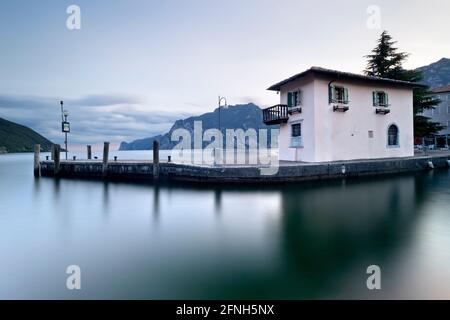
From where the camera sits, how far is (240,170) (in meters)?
14.0

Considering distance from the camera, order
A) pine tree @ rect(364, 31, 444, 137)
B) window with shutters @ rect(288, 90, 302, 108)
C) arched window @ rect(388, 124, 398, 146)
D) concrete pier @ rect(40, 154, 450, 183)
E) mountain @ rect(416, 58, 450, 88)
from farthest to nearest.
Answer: mountain @ rect(416, 58, 450, 88) < pine tree @ rect(364, 31, 444, 137) < arched window @ rect(388, 124, 398, 146) < window with shutters @ rect(288, 90, 302, 108) < concrete pier @ rect(40, 154, 450, 183)

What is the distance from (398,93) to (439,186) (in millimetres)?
8862

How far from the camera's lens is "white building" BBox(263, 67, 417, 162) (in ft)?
54.8

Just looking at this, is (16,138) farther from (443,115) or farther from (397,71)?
(443,115)

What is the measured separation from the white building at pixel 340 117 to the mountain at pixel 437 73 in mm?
109825

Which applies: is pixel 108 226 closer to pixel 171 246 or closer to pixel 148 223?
pixel 148 223

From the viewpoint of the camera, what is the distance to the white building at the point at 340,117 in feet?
54.8

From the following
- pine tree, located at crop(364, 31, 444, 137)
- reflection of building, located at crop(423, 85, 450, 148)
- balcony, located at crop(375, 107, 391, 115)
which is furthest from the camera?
reflection of building, located at crop(423, 85, 450, 148)

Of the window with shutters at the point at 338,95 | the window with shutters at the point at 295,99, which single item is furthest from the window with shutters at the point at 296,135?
the window with shutters at the point at 338,95

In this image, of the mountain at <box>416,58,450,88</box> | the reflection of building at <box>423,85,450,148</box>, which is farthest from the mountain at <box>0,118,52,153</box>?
the mountain at <box>416,58,450,88</box>

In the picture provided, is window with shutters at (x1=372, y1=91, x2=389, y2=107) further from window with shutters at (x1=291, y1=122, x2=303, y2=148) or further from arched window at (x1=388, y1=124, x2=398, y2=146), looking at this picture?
window with shutters at (x1=291, y1=122, x2=303, y2=148)

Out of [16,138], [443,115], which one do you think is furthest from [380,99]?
[16,138]
